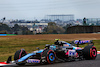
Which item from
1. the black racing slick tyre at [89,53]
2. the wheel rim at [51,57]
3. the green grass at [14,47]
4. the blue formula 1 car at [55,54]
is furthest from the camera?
the green grass at [14,47]

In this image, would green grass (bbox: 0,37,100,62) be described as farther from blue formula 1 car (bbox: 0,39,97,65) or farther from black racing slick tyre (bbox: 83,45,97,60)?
black racing slick tyre (bbox: 83,45,97,60)

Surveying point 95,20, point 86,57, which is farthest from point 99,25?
point 86,57

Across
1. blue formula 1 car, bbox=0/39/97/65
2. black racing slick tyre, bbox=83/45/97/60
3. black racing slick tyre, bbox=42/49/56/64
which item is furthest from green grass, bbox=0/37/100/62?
black racing slick tyre, bbox=83/45/97/60

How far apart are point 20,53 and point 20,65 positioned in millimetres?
664

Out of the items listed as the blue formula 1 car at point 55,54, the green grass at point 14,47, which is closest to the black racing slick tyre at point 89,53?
the blue formula 1 car at point 55,54

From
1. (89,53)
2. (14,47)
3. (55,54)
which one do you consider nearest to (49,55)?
(55,54)

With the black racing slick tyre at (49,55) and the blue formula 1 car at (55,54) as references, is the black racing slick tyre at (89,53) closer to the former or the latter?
the blue formula 1 car at (55,54)

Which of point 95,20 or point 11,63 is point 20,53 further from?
point 95,20

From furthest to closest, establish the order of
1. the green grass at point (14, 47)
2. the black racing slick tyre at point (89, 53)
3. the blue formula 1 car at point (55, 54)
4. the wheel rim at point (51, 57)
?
1. the green grass at point (14, 47)
2. the black racing slick tyre at point (89, 53)
3. the wheel rim at point (51, 57)
4. the blue formula 1 car at point (55, 54)

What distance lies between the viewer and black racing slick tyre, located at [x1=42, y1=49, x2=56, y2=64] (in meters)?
11.1

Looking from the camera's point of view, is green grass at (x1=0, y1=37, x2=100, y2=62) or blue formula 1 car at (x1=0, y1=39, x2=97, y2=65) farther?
green grass at (x1=0, y1=37, x2=100, y2=62)

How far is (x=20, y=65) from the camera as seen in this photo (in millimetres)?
11172

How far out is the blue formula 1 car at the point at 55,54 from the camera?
1101cm

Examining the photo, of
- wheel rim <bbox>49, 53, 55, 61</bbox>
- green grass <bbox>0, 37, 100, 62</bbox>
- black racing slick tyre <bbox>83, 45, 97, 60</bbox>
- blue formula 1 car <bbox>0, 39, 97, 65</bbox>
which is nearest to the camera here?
blue formula 1 car <bbox>0, 39, 97, 65</bbox>
